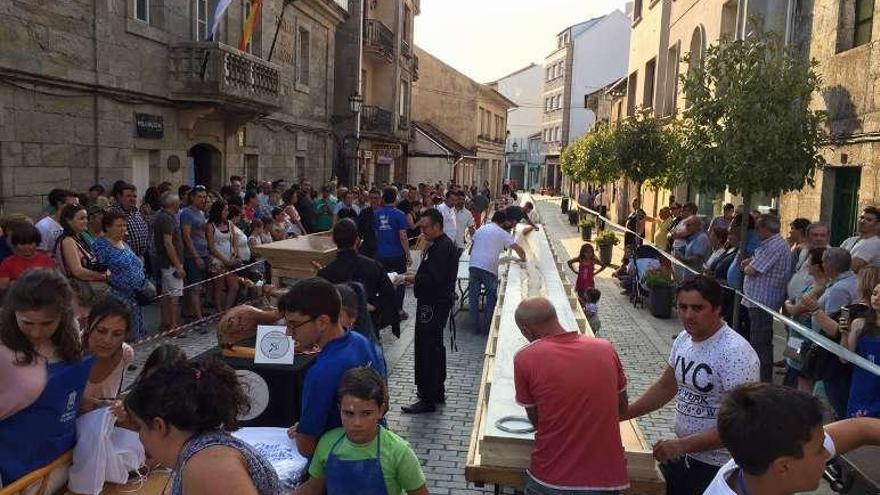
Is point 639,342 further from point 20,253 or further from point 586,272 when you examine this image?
point 20,253

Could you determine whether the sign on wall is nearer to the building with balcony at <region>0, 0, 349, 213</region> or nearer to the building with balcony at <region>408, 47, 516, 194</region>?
the building with balcony at <region>0, 0, 349, 213</region>

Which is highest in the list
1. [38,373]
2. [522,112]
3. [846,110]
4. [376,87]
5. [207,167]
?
[522,112]

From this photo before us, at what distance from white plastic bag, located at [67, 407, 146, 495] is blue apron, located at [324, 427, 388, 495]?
1.15 meters

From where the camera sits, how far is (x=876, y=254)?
7.23 meters

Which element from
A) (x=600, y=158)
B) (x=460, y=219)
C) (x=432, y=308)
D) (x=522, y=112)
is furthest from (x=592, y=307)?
(x=522, y=112)

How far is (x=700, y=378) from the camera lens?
135 inches

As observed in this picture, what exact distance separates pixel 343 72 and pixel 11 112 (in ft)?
57.6

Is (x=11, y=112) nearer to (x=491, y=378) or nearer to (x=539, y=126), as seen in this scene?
(x=491, y=378)

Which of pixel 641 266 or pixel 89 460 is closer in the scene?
pixel 89 460

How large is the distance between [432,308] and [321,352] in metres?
3.40

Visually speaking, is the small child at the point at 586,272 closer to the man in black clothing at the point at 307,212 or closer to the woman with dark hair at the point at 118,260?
the woman with dark hair at the point at 118,260

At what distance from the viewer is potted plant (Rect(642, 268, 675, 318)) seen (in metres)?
11.5

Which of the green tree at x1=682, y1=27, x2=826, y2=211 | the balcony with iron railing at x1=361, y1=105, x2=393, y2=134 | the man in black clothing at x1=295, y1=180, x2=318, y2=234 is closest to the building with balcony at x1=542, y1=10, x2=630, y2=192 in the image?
the balcony with iron railing at x1=361, y1=105, x2=393, y2=134

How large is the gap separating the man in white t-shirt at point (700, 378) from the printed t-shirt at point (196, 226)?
7.26 meters
